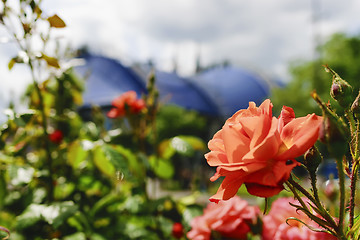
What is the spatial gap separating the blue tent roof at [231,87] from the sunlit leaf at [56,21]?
22.1 metres

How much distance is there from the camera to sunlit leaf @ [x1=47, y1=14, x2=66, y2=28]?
669 millimetres

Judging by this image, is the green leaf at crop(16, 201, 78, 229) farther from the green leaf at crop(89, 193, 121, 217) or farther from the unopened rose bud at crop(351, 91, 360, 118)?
the unopened rose bud at crop(351, 91, 360, 118)

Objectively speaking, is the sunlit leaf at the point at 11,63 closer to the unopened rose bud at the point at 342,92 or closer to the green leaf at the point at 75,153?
the green leaf at the point at 75,153

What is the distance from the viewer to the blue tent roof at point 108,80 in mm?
17994

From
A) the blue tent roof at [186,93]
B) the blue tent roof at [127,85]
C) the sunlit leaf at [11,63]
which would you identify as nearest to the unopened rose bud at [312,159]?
the sunlit leaf at [11,63]

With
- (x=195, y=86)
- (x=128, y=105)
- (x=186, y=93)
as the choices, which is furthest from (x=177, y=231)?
(x=195, y=86)

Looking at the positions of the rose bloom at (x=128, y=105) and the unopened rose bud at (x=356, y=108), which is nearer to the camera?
the unopened rose bud at (x=356, y=108)

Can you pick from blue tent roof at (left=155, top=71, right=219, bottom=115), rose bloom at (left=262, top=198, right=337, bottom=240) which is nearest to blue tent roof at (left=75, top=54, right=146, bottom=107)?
blue tent roof at (left=155, top=71, right=219, bottom=115)

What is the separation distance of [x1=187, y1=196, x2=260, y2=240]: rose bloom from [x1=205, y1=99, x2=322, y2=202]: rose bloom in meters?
0.34

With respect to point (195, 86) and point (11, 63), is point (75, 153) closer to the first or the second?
point (11, 63)

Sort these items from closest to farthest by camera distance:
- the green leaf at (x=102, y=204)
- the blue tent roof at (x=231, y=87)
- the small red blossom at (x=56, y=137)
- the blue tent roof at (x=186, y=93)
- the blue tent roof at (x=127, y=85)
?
the green leaf at (x=102, y=204)
the small red blossom at (x=56, y=137)
the blue tent roof at (x=127, y=85)
the blue tent roof at (x=186, y=93)
the blue tent roof at (x=231, y=87)

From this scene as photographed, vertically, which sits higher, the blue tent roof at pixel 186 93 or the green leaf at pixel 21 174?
the green leaf at pixel 21 174

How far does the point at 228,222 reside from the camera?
661 mm

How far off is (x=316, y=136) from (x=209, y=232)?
0.42m
